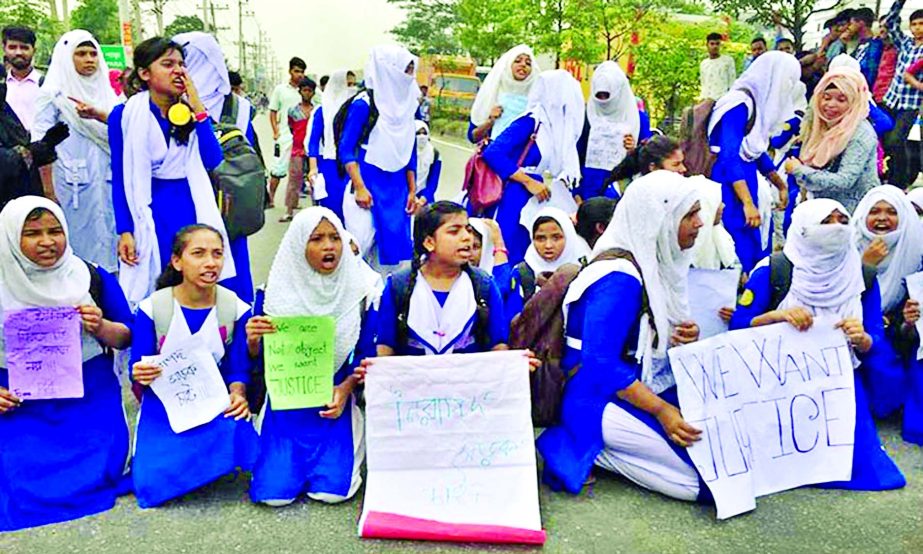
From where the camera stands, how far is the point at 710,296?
359cm

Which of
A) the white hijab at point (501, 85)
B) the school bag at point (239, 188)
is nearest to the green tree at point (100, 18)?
the white hijab at point (501, 85)

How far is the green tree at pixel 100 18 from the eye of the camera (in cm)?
5033

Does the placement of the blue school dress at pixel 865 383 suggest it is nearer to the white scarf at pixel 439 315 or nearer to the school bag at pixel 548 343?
the school bag at pixel 548 343

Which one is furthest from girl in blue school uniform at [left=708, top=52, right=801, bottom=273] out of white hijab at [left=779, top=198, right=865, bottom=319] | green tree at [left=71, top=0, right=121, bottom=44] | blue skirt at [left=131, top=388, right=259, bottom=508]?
green tree at [left=71, top=0, right=121, bottom=44]

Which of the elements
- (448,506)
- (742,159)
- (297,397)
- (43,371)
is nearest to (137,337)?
(43,371)

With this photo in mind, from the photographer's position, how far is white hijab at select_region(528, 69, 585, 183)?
5605mm

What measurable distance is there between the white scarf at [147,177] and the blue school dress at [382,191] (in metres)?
1.31

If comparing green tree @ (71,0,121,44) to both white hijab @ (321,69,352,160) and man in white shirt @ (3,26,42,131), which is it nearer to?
white hijab @ (321,69,352,160)

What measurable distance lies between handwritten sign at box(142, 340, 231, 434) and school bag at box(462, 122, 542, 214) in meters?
2.73

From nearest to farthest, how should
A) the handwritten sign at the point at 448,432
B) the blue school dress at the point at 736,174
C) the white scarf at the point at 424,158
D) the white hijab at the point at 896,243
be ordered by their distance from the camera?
1. the handwritten sign at the point at 448,432
2. the white hijab at the point at 896,243
3. the blue school dress at the point at 736,174
4. the white scarf at the point at 424,158

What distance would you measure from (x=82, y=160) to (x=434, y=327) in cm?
290

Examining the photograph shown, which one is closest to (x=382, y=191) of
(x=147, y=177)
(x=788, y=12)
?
(x=147, y=177)

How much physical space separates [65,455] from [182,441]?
431mm

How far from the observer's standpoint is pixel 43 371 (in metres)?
3.12
